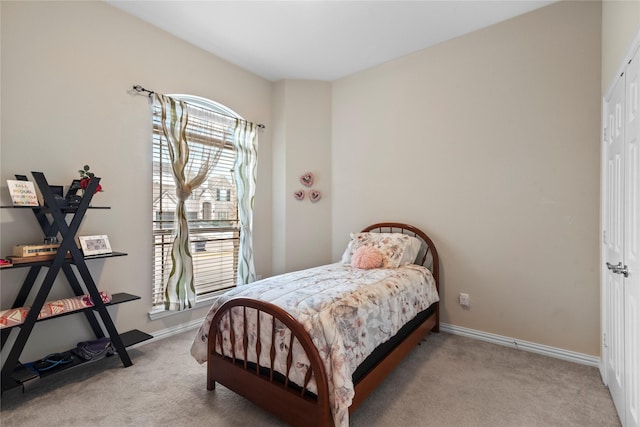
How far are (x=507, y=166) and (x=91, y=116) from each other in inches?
138

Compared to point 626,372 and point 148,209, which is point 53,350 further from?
point 626,372

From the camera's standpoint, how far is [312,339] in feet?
4.99

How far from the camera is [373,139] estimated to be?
3.57m

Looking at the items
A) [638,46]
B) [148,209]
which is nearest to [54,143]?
[148,209]

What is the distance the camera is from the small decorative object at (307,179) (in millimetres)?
3848

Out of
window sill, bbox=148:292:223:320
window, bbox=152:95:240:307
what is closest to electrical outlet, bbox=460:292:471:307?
window, bbox=152:95:240:307

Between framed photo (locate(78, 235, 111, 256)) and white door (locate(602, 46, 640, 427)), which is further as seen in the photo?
framed photo (locate(78, 235, 111, 256))

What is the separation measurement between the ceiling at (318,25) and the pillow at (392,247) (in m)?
1.98

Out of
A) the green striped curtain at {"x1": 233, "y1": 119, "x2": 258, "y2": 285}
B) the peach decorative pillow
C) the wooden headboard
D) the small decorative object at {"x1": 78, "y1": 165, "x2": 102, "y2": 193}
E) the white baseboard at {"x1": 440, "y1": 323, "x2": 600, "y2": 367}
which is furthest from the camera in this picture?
the green striped curtain at {"x1": 233, "y1": 119, "x2": 258, "y2": 285}

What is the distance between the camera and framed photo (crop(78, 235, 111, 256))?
2232 mm

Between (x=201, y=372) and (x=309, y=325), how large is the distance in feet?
4.09

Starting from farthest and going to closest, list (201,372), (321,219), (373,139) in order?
1. (321,219)
2. (373,139)
3. (201,372)

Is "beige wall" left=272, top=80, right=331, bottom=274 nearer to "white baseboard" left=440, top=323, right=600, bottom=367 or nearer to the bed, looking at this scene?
the bed

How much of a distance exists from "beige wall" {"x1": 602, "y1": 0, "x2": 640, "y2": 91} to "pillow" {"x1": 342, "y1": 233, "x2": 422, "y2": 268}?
1.84 meters
